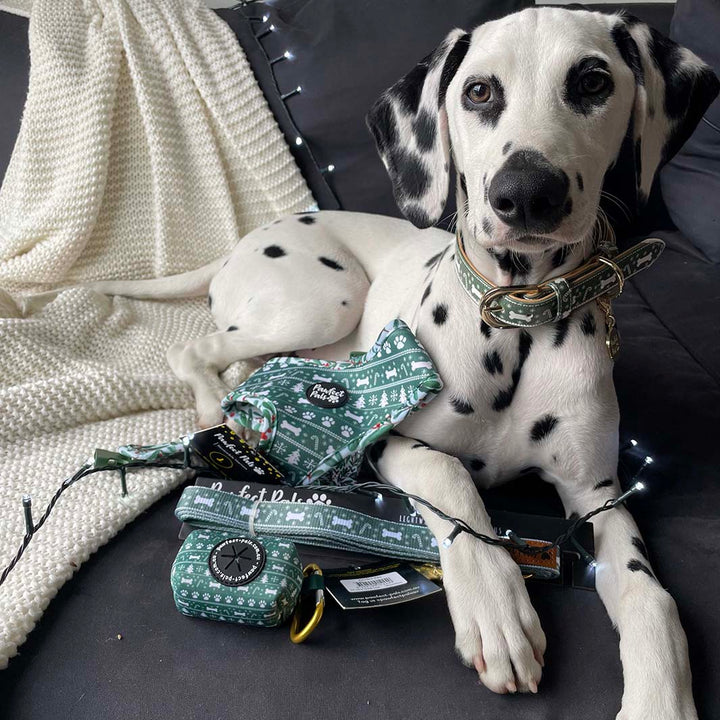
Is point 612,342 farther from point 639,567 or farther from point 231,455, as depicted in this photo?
point 231,455

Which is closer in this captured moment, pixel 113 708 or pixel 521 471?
pixel 113 708

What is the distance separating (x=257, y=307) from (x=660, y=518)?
1.11 m

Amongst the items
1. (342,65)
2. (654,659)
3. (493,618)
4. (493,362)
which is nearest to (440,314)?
(493,362)

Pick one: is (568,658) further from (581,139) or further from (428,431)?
(581,139)

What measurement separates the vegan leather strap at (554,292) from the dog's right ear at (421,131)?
7.5 inches

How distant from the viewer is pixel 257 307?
1.92 meters

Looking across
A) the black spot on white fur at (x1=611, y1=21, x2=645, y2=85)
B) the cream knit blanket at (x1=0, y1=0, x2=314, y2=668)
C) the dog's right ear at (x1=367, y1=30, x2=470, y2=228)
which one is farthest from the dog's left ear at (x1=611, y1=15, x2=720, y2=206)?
the cream knit blanket at (x1=0, y1=0, x2=314, y2=668)

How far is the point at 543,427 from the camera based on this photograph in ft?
4.34

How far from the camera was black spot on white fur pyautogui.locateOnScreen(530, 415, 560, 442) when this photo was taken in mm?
1318

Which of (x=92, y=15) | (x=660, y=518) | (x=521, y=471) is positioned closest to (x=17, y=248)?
(x=92, y=15)

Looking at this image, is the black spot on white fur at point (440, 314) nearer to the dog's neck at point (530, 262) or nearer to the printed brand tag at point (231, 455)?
the dog's neck at point (530, 262)

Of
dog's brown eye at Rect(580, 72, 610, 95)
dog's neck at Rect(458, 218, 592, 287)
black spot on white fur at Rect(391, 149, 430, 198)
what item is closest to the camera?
dog's brown eye at Rect(580, 72, 610, 95)

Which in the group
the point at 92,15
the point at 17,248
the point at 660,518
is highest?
the point at 92,15

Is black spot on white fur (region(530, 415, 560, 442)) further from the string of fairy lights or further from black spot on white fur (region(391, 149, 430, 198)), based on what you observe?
black spot on white fur (region(391, 149, 430, 198))
